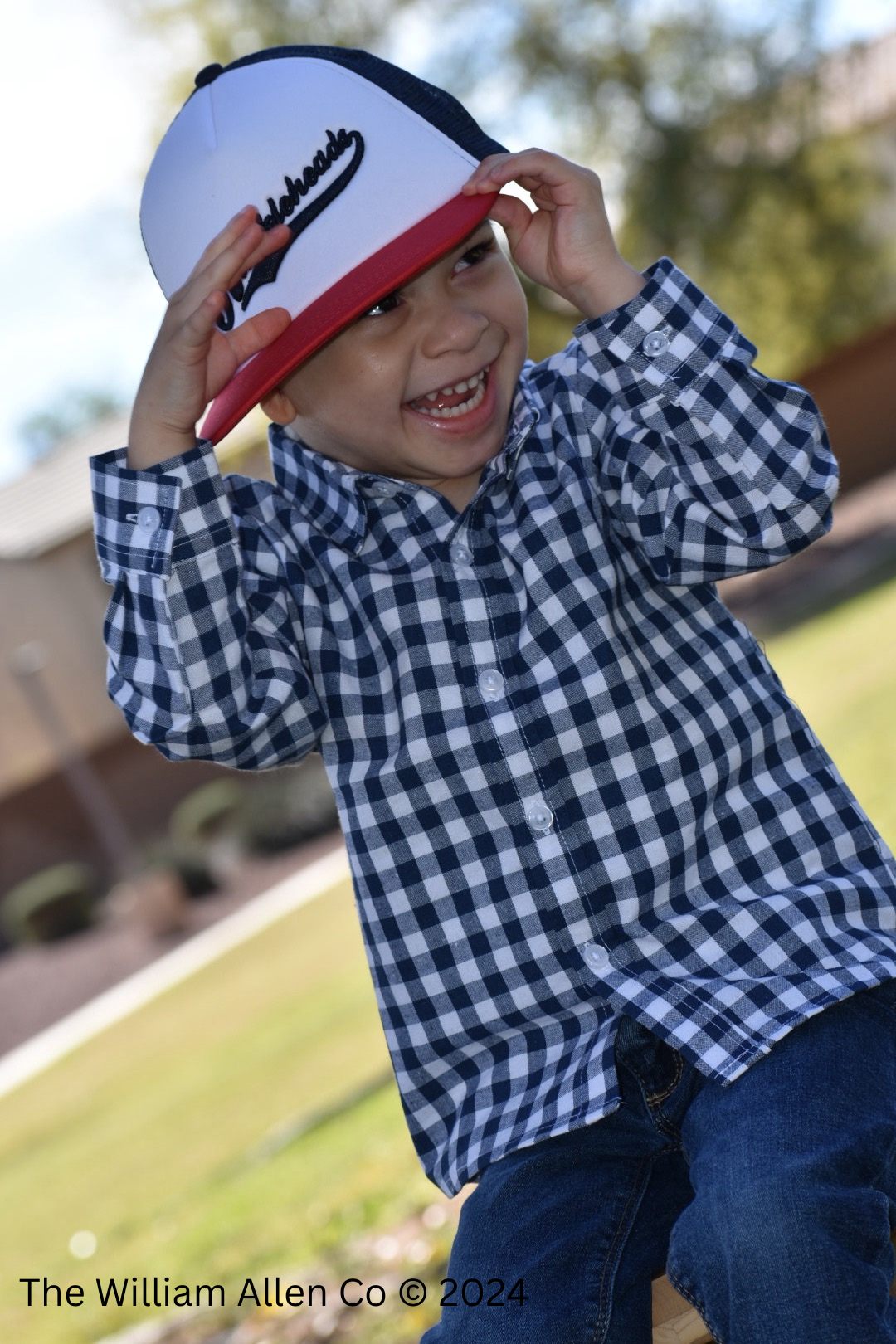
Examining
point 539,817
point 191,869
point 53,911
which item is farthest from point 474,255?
point 53,911

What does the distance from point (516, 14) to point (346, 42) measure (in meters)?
2.43

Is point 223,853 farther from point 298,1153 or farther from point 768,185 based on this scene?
point 768,185

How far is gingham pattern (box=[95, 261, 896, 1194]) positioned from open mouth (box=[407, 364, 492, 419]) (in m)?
0.08

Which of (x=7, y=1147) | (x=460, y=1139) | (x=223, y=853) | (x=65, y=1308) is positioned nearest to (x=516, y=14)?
(x=223, y=853)

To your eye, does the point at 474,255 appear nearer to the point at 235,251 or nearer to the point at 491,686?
the point at 235,251

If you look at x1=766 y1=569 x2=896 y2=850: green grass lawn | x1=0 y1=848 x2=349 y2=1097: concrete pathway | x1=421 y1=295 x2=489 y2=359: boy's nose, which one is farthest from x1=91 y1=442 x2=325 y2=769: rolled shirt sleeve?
x1=0 y1=848 x2=349 y2=1097: concrete pathway

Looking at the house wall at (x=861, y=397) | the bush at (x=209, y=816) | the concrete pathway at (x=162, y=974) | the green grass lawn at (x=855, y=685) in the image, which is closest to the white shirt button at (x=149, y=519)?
the green grass lawn at (x=855, y=685)

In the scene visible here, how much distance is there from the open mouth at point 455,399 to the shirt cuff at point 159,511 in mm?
332

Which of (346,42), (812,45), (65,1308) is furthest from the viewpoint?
(812,45)

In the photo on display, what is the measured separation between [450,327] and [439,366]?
58mm

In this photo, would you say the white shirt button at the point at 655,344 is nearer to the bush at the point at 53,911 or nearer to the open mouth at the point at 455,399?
the open mouth at the point at 455,399

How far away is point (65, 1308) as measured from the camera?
14.1 ft

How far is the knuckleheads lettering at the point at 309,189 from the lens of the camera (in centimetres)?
209

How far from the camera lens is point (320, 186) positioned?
2.09 meters
